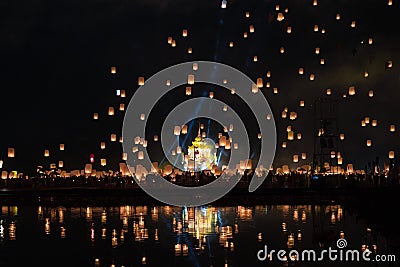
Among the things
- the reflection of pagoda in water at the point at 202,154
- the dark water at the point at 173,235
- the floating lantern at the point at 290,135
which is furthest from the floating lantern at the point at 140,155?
the reflection of pagoda in water at the point at 202,154

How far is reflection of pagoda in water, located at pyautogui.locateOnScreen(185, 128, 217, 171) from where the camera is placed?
62.3m

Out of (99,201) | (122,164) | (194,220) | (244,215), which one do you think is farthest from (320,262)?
(122,164)

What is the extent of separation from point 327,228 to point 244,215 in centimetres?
410

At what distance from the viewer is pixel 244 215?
18.2 metres

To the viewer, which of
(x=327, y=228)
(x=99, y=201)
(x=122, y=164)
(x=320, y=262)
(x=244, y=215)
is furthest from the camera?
(x=122, y=164)

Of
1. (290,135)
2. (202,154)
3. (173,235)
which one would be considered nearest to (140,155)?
(290,135)

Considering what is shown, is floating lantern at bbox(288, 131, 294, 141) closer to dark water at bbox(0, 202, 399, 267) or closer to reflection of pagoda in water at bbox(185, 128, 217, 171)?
dark water at bbox(0, 202, 399, 267)

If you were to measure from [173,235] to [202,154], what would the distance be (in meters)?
52.6

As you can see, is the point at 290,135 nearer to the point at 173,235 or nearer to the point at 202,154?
the point at 173,235

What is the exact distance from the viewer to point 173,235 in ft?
43.9

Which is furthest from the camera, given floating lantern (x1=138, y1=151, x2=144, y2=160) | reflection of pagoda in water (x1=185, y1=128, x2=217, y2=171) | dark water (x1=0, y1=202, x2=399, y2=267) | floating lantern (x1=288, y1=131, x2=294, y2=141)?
reflection of pagoda in water (x1=185, y1=128, x2=217, y2=171)

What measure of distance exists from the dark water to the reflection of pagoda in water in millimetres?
41679

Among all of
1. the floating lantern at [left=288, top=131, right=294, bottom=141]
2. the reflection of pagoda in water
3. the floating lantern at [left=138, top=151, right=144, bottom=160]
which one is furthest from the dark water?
the reflection of pagoda in water

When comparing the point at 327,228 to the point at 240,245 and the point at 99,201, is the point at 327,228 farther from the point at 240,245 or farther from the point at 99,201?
the point at 99,201
